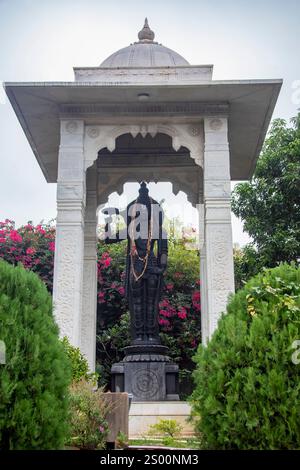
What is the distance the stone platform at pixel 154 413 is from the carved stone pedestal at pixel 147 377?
565 mm

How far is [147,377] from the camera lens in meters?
9.63

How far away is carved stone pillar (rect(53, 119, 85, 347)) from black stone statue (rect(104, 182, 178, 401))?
156 cm

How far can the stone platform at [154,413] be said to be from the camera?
8.38m

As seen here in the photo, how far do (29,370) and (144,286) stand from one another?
7.22m

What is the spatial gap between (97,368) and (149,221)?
421 centimetres

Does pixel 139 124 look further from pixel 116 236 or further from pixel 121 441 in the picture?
pixel 121 441

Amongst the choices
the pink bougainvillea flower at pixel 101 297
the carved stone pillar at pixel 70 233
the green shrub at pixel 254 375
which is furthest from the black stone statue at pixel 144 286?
the green shrub at pixel 254 375

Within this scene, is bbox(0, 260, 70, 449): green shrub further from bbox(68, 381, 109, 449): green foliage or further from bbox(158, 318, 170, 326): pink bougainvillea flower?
bbox(158, 318, 170, 326): pink bougainvillea flower

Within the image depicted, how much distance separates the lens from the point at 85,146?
9602 millimetres

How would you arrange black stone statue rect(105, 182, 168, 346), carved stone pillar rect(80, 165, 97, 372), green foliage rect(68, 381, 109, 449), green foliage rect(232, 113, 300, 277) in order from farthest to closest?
1. green foliage rect(232, 113, 300, 277)
2. carved stone pillar rect(80, 165, 97, 372)
3. black stone statue rect(105, 182, 168, 346)
4. green foliage rect(68, 381, 109, 449)

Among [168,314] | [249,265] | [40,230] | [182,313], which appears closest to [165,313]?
[168,314]

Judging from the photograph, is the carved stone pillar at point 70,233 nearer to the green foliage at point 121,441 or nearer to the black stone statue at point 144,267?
the black stone statue at point 144,267

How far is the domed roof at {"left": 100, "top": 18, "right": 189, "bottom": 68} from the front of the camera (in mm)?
10383

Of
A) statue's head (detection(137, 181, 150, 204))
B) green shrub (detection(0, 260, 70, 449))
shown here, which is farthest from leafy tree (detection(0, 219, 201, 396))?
green shrub (detection(0, 260, 70, 449))
